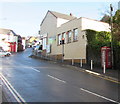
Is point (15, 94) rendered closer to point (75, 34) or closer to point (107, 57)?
point (107, 57)

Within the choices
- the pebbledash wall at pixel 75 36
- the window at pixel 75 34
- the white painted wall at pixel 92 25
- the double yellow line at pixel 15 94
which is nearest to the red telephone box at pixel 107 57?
the pebbledash wall at pixel 75 36

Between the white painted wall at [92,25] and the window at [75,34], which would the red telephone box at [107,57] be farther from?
the window at [75,34]

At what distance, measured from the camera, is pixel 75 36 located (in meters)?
29.0

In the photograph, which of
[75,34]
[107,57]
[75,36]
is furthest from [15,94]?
[75,34]

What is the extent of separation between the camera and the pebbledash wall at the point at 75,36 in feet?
87.3

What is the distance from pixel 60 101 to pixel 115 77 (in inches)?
334

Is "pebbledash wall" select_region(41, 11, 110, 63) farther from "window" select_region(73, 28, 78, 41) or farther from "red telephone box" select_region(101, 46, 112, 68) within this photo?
"red telephone box" select_region(101, 46, 112, 68)

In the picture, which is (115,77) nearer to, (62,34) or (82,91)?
(82,91)

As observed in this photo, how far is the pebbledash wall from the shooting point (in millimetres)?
26609

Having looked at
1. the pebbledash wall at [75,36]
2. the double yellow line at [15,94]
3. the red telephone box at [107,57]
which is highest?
the pebbledash wall at [75,36]

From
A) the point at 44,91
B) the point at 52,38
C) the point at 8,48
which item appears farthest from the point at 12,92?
the point at 8,48

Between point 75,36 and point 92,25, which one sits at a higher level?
point 92,25

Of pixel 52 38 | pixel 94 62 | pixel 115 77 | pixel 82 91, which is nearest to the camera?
pixel 82 91

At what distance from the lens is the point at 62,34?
109 feet
